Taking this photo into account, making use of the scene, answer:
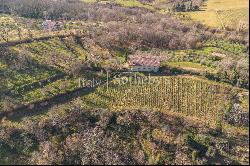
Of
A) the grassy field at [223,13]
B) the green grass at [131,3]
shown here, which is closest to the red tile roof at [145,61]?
the grassy field at [223,13]

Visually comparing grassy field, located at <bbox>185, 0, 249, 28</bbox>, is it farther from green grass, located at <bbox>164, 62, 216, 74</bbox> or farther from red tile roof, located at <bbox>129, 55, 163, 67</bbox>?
red tile roof, located at <bbox>129, 55, 163, 67</bbox>

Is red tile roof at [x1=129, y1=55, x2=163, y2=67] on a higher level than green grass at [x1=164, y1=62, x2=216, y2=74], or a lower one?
higher

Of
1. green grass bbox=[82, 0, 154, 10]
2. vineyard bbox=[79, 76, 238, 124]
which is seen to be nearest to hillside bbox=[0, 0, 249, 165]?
vineyard bbox=[79, 76, 238, 124]

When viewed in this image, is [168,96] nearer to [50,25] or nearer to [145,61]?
[145,61]

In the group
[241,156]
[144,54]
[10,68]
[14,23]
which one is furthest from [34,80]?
[241,156]

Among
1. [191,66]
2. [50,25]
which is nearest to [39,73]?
[50,25]

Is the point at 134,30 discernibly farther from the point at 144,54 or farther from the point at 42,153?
the point at 42,153
